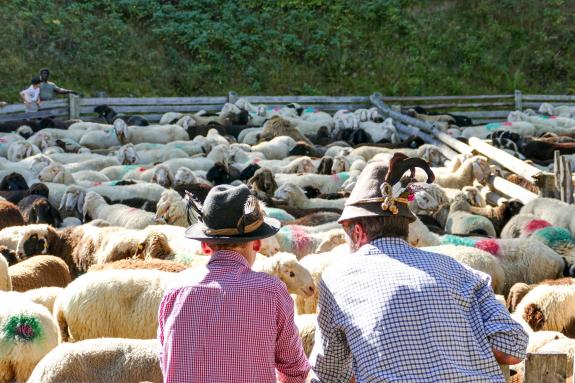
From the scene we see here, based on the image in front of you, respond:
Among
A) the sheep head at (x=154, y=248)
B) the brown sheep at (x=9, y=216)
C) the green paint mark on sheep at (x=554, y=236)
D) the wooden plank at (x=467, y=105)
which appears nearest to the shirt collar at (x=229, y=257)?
the sheep head at (x=154, y=248)

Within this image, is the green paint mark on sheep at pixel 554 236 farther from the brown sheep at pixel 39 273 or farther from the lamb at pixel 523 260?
the brown sheep at pixel 39 273

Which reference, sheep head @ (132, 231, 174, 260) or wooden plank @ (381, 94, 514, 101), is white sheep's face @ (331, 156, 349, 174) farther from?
wooden plank @ (381, 94, 514, 101)

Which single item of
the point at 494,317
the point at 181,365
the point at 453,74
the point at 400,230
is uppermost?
the point at 400,230

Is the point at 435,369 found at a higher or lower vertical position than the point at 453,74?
higher

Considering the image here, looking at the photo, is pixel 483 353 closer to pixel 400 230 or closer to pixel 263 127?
pixel 400 230

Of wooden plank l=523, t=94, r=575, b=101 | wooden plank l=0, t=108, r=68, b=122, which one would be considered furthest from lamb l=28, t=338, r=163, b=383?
wooden plank l=523, t=94, r=575, b=101

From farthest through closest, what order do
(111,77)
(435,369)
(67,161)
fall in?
(111,77), (67,161), (435,369)

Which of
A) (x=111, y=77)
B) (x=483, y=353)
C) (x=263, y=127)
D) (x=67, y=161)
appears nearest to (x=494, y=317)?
(x=483, y=353)

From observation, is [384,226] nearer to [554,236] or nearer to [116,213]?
[554,236]

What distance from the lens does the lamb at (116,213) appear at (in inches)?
479

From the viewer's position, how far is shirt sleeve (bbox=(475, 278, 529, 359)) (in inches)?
139

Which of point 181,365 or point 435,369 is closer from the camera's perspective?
point 435,369

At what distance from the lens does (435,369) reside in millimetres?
3406

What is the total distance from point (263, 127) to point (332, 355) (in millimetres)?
19194
